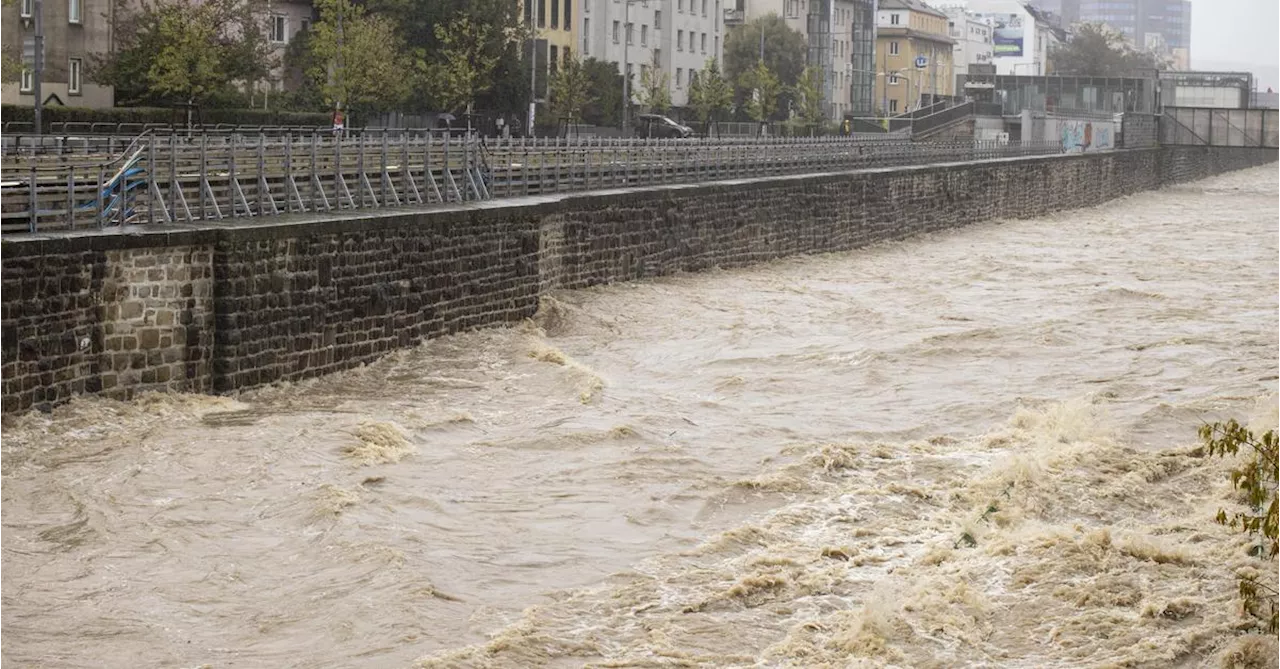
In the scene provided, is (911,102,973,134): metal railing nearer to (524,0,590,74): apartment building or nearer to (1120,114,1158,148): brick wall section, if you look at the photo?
(1120,114,1158,148): brick wall section

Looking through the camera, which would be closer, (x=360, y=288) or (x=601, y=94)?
(x=360, y=288)

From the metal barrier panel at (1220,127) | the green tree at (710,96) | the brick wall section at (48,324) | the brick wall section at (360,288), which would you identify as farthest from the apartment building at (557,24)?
the brick wall section at (48,324)

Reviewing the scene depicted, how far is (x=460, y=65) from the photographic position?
7250 cm

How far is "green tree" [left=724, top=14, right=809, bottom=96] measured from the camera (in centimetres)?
12138

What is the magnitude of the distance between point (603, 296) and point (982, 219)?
3602cm

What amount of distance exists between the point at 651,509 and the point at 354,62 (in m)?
45.6

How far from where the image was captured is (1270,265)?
5266 cm

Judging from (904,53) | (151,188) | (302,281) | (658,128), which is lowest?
(302,281)

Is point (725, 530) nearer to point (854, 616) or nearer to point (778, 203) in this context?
point (854, 616)

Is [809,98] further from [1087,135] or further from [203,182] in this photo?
[203,182]

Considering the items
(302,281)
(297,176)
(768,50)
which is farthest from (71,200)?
(768,50)

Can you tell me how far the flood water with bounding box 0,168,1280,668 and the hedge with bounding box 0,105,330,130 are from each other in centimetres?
1984

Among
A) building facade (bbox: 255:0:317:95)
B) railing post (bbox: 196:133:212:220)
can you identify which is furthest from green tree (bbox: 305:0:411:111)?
railing post (bbox: 196:133:212:220)

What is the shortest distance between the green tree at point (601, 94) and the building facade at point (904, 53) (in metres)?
71.3
